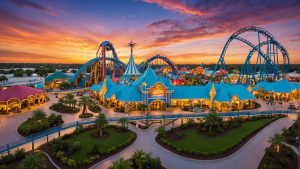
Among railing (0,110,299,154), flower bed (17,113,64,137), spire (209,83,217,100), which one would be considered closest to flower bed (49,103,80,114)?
flower bed (17,113,64,137)

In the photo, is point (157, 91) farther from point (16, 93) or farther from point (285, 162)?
point (16, 93)

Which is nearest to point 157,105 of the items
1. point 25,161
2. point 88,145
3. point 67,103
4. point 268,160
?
point 88,145

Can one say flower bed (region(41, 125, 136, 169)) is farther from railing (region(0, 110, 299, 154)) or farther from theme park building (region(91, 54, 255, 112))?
theme park building (region(91, 54, 255, 112))

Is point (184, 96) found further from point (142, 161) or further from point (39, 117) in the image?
point (39, 117)

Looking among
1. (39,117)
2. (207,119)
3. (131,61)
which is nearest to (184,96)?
(207,119)

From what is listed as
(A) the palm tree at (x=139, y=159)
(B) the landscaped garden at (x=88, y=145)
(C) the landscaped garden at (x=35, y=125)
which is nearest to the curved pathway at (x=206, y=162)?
(B) the landscaped garden at (x=88, y=145)
